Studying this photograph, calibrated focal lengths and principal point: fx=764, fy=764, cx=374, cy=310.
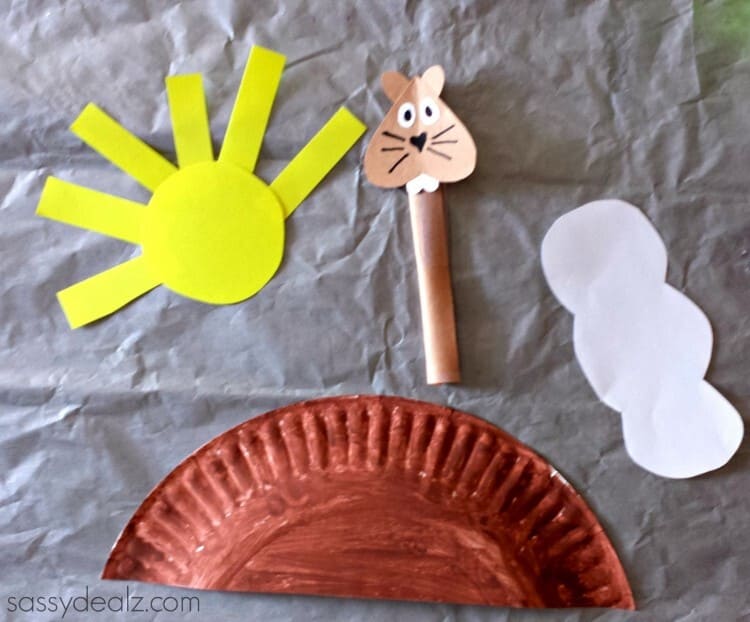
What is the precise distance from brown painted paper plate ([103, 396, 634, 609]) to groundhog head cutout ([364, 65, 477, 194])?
0.45 ft

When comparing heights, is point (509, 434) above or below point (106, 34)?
below

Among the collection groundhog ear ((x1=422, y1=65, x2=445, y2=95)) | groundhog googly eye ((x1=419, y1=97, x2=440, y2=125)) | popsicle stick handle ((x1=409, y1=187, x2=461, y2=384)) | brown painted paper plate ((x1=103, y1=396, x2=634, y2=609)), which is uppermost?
groundhog ear ((x1=422, y1=65, x2=445, y2=95))

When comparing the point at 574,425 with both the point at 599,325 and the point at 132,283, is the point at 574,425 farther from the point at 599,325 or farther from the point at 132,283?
the point at 132,283

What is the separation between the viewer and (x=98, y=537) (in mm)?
461

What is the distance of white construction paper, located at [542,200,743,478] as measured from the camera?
1.44 ft

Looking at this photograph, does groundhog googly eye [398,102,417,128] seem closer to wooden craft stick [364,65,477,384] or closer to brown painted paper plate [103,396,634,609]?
wooden craft stick [364,65,477,384]

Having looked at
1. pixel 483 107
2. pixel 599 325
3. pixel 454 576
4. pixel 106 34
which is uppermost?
pixel 106 34

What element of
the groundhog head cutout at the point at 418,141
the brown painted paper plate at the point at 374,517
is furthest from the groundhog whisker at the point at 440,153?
the brown painted paper plate at the point at 374,517

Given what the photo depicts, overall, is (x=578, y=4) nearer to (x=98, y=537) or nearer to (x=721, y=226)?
(x=721, y=226)

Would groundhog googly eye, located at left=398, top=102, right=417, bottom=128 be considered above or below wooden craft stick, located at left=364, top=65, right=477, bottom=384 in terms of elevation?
above

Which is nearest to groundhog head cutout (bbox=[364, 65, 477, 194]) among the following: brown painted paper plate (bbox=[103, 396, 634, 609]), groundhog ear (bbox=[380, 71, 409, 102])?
groundhog ear (bbox=[380, 71, 409, 102])

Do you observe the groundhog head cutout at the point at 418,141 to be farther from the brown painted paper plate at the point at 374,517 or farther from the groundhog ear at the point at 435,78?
the brown painted paper plate at the point at 374,517

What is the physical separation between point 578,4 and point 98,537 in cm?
44

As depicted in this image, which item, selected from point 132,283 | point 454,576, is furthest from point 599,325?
point 132,283
